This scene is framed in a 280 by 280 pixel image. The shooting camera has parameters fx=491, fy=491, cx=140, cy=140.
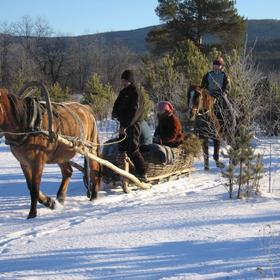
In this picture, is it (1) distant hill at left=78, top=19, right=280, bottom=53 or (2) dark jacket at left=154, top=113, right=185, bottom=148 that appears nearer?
(2) dark jacket at left=154, top=113, right=185, bottom=148

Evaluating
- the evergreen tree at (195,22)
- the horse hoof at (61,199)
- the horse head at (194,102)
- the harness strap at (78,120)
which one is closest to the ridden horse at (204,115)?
the horse head at (194,102)

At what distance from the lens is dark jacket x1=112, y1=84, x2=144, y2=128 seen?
7.62 m

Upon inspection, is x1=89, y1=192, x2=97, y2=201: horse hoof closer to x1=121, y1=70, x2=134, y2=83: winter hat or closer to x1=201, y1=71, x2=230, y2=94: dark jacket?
x1=121, y1=70, x2=134, y2=83: winter hat

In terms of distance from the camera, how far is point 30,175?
6.83m

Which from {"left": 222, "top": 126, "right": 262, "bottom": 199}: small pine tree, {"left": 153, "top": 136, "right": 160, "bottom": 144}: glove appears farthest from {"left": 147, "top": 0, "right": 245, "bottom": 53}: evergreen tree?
{"left": 222, "top": 126, "right": 262, "bottom": 199}: small pine tree

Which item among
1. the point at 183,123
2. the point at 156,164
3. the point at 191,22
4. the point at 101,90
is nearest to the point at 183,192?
the point at 156,164

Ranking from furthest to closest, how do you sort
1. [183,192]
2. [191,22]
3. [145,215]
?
[191,22]
[183,192]
[145,215]

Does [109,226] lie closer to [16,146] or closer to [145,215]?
[145,215]

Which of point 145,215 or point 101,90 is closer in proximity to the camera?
point 145,215

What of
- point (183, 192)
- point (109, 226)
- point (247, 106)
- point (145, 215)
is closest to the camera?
point (109, 226)

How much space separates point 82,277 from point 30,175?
10.4 feet

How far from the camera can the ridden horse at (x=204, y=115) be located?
10094mm

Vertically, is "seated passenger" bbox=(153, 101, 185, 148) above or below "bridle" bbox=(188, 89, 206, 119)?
below

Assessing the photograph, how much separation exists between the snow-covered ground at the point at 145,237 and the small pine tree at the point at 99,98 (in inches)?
478
